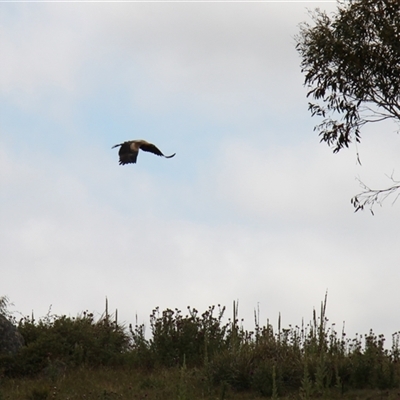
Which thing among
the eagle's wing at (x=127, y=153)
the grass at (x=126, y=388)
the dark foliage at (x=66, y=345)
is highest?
the eagle's wing at (x=127, y=153)

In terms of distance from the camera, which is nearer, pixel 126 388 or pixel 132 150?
pixel 126 388

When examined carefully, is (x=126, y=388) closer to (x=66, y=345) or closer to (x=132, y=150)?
(x=66, y=345)

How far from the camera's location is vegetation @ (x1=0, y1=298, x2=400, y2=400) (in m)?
13.2

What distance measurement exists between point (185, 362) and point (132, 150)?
5037 mm

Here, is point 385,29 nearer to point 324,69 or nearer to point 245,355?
point 324,69

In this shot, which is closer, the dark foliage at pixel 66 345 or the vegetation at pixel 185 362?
the vegetation at pixel 185 362

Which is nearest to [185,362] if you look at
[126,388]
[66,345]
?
Result: [126,388]

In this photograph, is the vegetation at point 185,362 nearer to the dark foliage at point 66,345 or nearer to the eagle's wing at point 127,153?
the dark foliage at point 66,345

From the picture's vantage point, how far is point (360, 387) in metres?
13.2

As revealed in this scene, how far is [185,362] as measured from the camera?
536 inches

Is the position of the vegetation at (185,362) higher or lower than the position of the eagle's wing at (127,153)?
lower

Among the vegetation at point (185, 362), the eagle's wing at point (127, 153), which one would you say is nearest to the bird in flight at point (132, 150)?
the eagle's wing at point (127, 153)

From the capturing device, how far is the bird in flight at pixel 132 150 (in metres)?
16.5

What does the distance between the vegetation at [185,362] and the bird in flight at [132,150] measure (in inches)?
136
